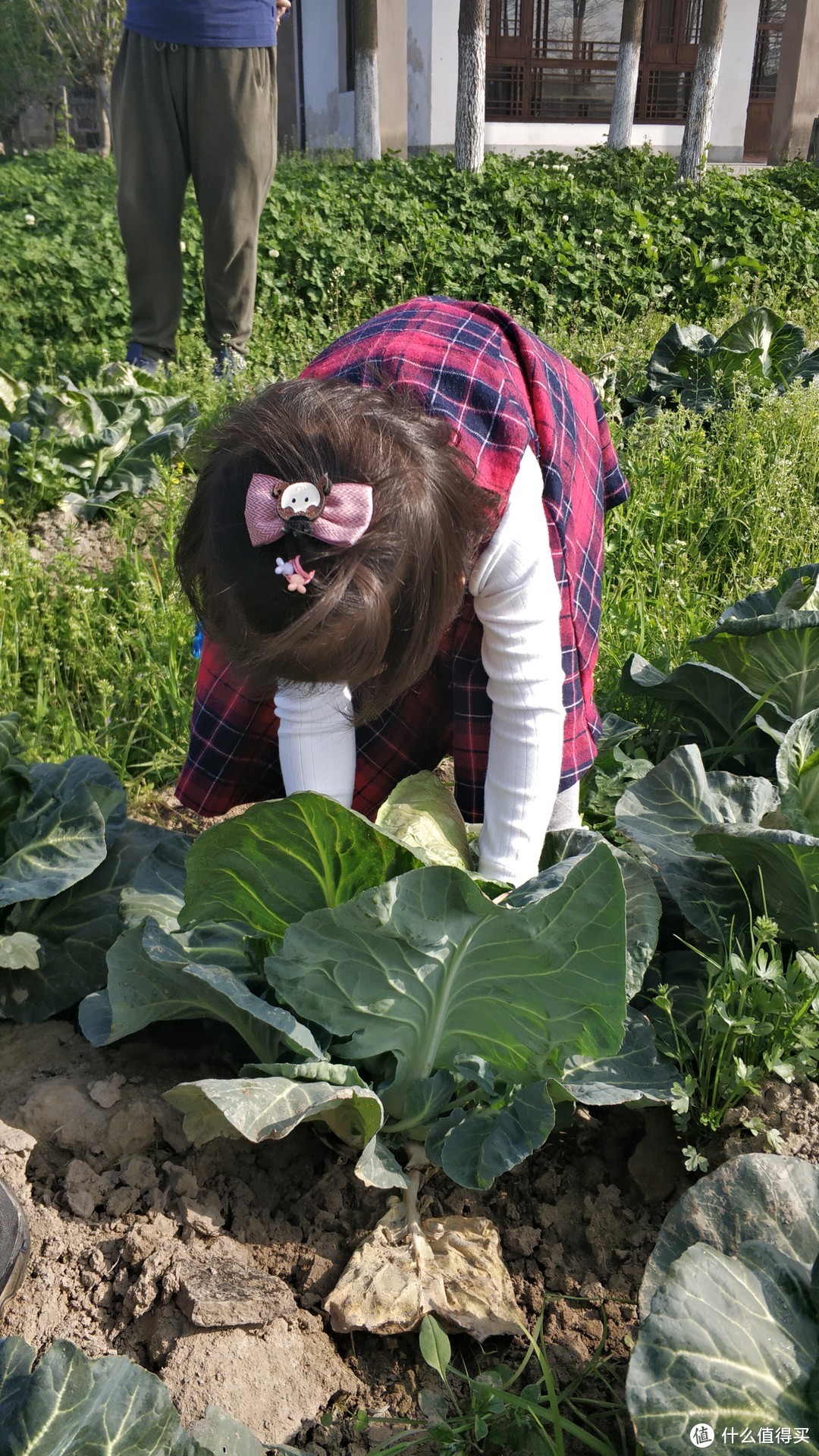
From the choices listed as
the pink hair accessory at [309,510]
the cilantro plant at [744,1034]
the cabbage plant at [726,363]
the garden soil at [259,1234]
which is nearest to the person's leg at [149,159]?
the cabbage plant at [726,363]

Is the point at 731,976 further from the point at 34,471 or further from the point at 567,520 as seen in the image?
the point at 34,471

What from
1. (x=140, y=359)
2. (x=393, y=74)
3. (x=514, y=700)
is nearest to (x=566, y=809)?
(x=514, y=700)

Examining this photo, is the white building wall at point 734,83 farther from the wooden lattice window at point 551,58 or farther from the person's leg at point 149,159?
the person's leg at point 149,159

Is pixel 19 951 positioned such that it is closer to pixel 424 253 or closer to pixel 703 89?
pixel 424 253

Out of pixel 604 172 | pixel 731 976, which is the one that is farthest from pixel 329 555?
pixel 604 172

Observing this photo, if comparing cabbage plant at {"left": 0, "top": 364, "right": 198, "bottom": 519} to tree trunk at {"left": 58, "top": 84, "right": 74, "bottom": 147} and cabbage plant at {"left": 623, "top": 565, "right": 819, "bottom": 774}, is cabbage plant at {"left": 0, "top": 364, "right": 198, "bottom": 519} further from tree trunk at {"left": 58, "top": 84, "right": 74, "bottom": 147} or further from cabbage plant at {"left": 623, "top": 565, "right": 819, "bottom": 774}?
tree trunk at {"left": 58, "top": 84, "right": 74, "bottom": 147}

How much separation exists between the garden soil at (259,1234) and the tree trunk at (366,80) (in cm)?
1095

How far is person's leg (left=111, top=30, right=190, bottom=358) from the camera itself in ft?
14.5

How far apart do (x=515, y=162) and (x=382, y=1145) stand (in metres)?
11.5

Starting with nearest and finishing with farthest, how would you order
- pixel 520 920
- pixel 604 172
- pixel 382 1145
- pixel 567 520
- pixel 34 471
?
pixel 520 920
pixel 382 1145
pixel 567 520
pixel 34 471
pixel 604 172

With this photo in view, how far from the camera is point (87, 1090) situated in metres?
1.76

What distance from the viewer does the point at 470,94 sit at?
33.3ft

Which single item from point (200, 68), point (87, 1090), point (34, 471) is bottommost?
point (87, 1090)

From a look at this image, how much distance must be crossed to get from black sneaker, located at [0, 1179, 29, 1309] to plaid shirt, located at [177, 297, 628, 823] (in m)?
0.95
